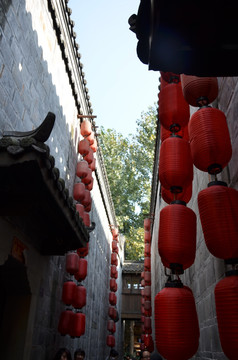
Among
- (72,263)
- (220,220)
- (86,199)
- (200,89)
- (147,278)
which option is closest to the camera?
(220,220)

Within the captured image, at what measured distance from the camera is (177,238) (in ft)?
Result: 10.5

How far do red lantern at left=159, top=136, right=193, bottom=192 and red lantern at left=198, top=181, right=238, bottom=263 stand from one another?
743mm

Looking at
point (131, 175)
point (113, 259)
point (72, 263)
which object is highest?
point (131, 175)

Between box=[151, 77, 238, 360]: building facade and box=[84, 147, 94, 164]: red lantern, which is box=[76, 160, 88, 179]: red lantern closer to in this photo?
box=[84, 147, 94, 164]: red lantern

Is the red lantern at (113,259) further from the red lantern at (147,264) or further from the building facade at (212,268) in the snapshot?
the building facade at (212,268)

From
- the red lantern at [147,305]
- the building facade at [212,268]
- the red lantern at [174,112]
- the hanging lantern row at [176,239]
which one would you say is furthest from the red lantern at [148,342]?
the red lantern at [174,112]

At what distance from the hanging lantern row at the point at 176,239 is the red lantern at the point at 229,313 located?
0.45 meters

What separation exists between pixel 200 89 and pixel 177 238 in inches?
62.2

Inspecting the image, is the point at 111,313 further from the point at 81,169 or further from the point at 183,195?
the point at 183,195

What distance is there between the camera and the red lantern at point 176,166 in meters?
3.64

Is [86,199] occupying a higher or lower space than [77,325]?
higher

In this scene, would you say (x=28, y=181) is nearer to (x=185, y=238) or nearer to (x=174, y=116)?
(x=185, y=238)

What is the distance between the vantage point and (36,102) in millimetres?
5098

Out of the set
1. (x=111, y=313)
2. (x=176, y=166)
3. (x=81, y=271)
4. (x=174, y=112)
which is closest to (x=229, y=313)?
(x=176, y=166)
